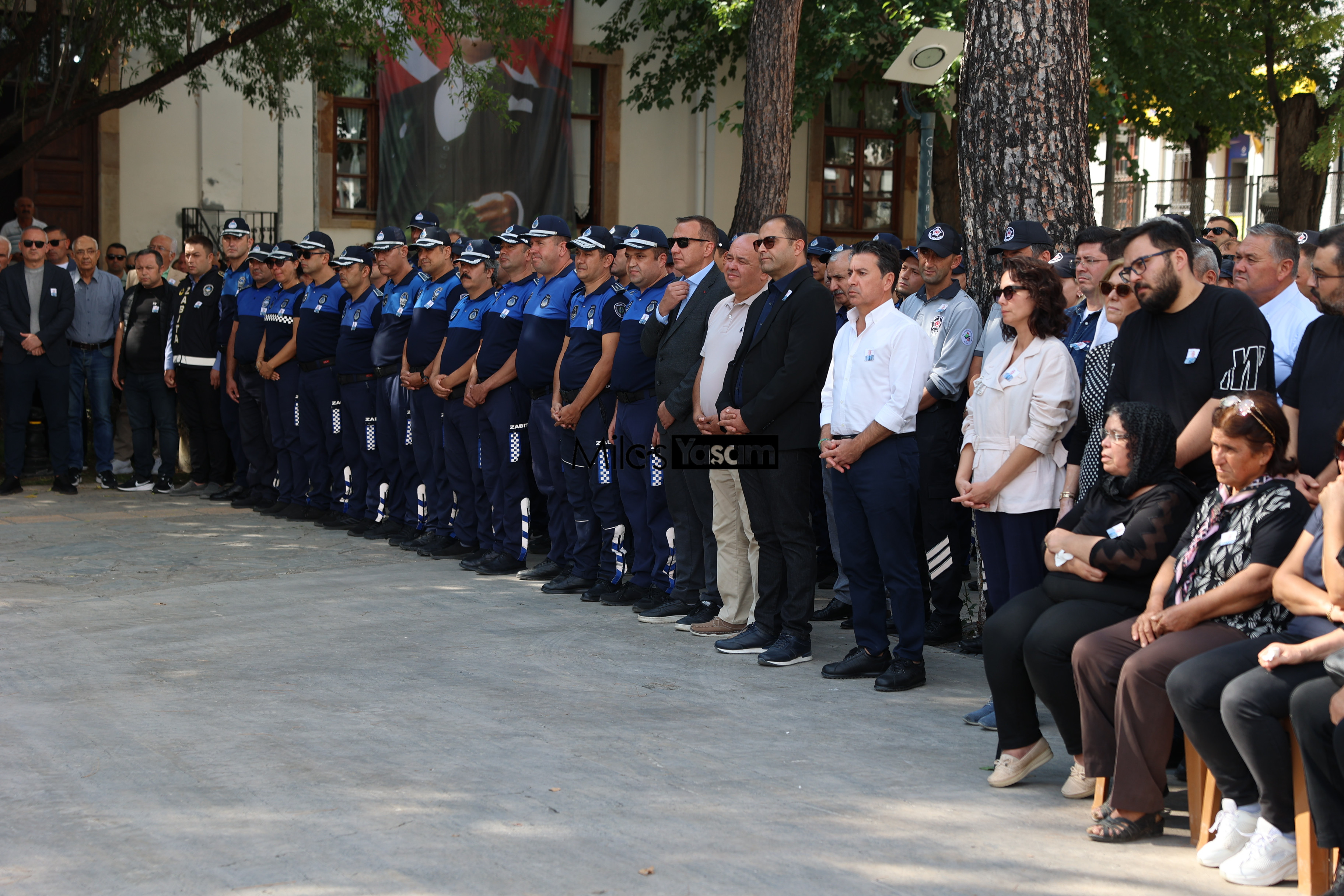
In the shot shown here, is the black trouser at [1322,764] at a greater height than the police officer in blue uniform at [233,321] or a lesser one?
lesser

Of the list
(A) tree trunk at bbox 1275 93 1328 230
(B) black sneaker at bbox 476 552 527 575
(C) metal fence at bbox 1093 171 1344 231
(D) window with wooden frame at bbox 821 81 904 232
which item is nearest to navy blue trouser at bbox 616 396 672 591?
(B) black sneaker at bbox 476 552 527 575

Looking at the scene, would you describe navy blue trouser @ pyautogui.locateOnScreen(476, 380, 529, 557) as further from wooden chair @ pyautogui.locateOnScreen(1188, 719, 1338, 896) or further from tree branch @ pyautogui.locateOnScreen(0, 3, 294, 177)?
tree branch @ pyautogui.locateOnScreen(0, 3, 294, 177)

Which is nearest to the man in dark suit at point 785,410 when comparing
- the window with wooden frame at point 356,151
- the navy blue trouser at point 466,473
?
the navy blue trouser at point 466,473

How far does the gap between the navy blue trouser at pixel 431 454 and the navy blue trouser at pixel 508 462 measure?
0.49 metres

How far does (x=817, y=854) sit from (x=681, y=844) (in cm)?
42

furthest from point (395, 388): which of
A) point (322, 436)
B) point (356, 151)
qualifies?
point (356, 151)

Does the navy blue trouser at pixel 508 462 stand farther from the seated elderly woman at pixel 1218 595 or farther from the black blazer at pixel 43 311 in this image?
the seated elderly woman at pixel 1218 595

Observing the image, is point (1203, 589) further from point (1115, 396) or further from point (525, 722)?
point (525, 722)

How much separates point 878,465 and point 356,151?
16.4 metres

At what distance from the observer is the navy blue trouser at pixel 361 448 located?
10.6 meters

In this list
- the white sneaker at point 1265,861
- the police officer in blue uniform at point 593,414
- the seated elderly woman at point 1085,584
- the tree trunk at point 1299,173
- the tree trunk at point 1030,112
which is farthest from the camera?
the tree trunk at point 1299,173

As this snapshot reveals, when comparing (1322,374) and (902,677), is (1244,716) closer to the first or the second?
(1322,374)

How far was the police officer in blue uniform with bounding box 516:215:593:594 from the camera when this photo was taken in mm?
8914

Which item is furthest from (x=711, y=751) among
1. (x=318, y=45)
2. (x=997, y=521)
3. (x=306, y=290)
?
(x=318, y=45)
